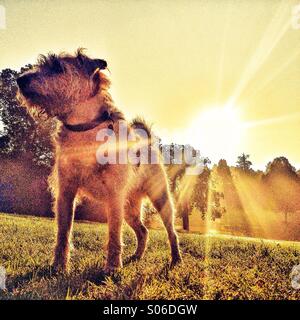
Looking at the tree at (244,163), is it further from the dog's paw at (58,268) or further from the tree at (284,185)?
the dog's paw at (58,268)

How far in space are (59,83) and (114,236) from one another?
239cm

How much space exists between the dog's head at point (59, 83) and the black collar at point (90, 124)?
0.29 m

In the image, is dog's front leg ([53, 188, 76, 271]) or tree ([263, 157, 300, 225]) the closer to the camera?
dog's front leg ([53, 188, 76, 271])

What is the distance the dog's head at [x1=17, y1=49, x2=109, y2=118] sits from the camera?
5.14 meters

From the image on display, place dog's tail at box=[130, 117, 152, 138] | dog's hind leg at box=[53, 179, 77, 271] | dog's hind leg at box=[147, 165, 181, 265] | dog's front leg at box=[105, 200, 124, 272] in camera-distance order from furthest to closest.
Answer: dog's tail at box=[130, 117, 152, 138]
dog's hind leg at box=[147, 165, 181, 265]
dog's hind leg at box=[53, 179, 77, 271]
dog's front leg at box=[105, 200, 124, 272]

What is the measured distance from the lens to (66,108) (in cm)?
526

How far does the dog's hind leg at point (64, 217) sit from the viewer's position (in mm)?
5363

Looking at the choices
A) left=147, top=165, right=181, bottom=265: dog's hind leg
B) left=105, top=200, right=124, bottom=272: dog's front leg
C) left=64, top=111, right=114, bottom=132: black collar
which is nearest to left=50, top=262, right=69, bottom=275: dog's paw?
left=105, top=200, right=124, bottom=272: dog's front leg

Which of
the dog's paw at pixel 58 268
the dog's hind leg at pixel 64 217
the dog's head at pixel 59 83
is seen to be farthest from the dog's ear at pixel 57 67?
the dog's paw at pixel 58 268

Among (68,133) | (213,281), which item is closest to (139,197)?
(68,133)

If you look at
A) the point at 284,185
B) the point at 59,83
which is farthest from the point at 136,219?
the point at 284,185

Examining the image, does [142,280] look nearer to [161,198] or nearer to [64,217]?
[64,217]

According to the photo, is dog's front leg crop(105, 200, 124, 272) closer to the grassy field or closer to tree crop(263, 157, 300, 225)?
the grassy field

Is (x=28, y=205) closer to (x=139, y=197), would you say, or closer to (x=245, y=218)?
(x=139, y=197)
